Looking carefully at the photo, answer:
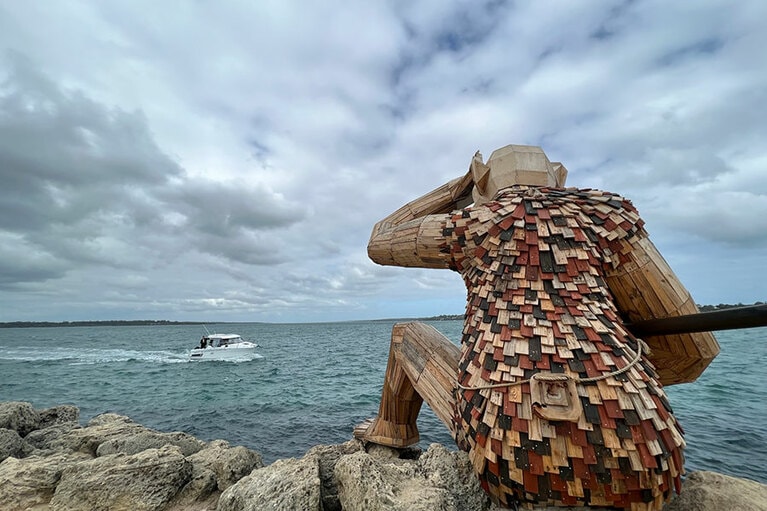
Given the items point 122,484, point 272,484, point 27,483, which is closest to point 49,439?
point 27,483

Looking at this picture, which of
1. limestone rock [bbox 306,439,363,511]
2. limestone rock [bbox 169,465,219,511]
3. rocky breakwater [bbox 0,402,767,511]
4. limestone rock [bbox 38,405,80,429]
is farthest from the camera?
limestone rock [bbox 38,405,80,429]

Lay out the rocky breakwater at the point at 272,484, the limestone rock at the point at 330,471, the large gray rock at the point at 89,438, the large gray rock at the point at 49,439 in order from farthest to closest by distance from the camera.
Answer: the large gray rock at the point at 49,439 → the large gray rock at the point at 89,438 → the limestone rock at the point at 330,471 → the rocky breakwater at the point at 272,484

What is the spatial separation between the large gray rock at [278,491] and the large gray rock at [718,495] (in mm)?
1837

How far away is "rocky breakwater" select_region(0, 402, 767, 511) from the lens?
6.08 ft

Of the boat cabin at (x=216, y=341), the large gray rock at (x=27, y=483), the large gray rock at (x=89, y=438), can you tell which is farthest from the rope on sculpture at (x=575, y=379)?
the boat cabin at (x=216, y=341)

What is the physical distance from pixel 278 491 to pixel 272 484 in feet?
0.19

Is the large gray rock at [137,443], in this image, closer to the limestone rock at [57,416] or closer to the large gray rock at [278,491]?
the large gray rock at [278,491]

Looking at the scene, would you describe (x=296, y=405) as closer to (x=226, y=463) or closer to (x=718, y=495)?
(x=226, y=463)

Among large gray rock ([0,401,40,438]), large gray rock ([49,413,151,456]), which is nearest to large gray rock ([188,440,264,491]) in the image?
large gray rock ([49,413,151,456])

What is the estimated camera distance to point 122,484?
246 centimetres

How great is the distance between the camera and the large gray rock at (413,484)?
5.60 feet

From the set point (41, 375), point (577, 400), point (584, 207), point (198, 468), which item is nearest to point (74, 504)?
point (198, 468)

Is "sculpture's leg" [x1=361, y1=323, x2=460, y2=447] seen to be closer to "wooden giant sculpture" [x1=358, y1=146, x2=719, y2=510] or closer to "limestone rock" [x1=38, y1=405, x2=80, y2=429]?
"wooden giant sculpture" [x1=358, y1=146, x2=719, y2=510]

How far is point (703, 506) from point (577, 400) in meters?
1.19
